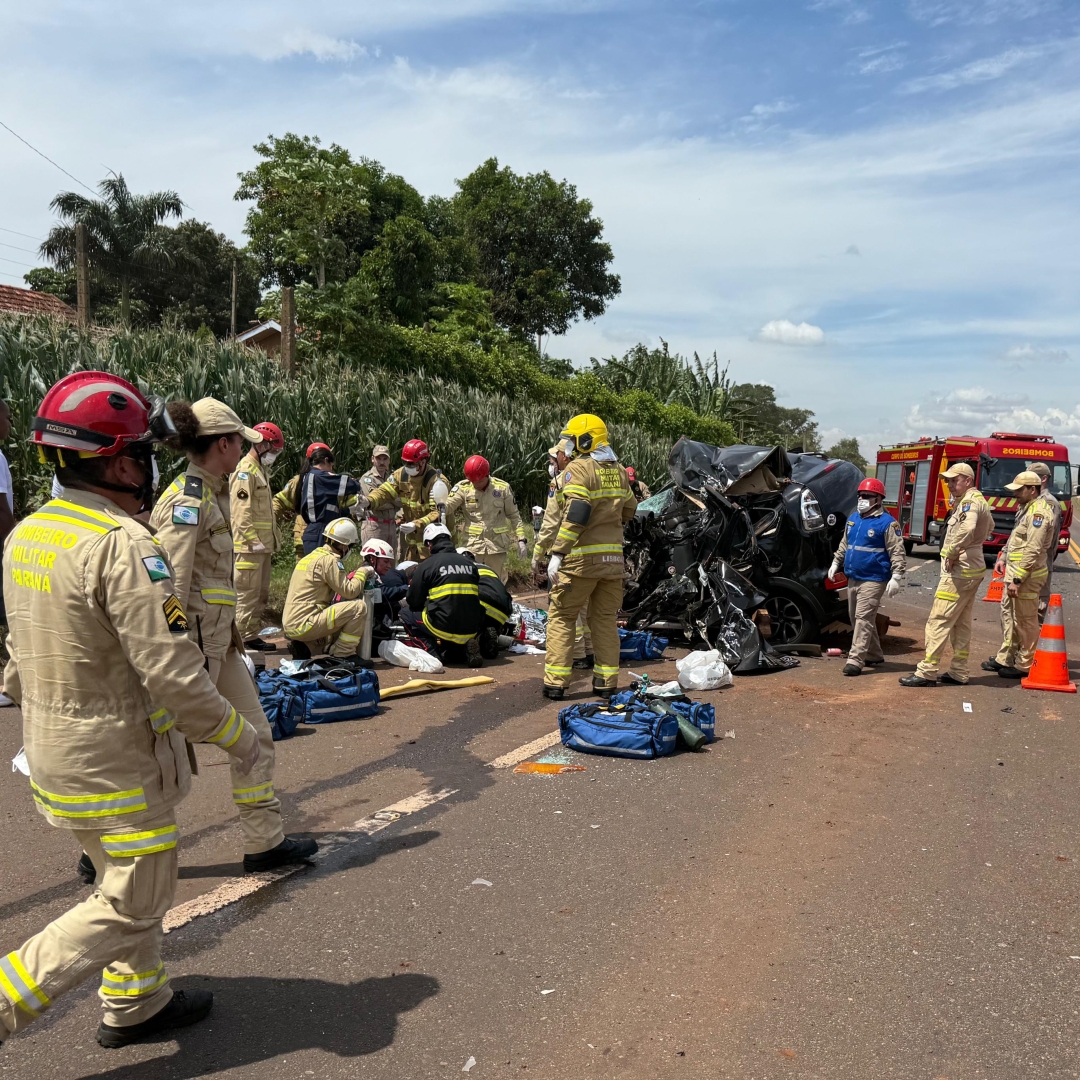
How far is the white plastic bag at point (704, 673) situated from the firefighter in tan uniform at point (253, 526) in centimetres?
380

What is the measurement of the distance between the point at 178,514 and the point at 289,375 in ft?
39.2

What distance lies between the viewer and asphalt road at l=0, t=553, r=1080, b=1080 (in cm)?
298

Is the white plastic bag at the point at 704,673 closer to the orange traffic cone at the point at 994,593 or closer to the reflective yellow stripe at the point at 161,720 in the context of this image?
the reflective yellow stripe at the point at 161,720

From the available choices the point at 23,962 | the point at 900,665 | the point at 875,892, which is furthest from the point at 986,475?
the point at 23,962

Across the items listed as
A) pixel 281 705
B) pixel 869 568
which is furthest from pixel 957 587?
pixel 281 705

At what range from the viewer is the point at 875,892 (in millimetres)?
4133

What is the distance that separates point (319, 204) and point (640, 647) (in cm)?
1654

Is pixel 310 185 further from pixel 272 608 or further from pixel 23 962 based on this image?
pixel 23 962

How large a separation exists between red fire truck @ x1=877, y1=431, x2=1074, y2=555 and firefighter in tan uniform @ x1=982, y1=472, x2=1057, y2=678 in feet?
32.9

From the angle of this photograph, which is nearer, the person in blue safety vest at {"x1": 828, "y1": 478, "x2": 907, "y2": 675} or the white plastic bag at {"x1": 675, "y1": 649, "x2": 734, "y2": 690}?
the white plastic bag at {"x1": 675, "y1": 649, "x2": 734, "y2": 690}

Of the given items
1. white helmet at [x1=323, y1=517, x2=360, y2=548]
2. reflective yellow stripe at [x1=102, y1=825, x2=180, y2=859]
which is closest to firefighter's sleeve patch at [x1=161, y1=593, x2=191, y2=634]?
reflective yellow stripe at [x1=102, y1=825, x2=180, y2=859]

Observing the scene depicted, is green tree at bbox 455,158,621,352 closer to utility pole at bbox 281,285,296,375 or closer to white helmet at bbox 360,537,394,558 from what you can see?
utility pole at bbox 281,285,296,375

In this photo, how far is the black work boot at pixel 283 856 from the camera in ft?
13.7

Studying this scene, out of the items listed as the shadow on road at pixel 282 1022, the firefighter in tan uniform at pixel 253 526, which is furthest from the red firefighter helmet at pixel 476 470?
the shadow on road at pixel 282 1022
